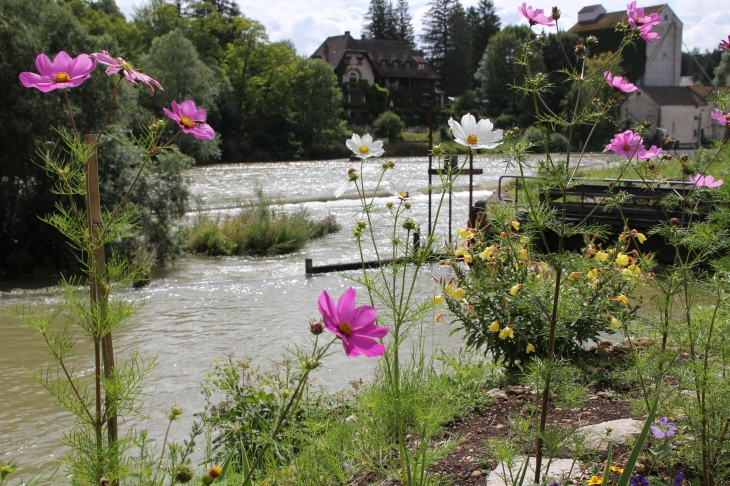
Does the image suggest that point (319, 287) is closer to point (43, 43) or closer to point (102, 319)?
point (43, 43)

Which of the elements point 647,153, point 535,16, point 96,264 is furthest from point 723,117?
point 96,264

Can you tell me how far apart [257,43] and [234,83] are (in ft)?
16.1

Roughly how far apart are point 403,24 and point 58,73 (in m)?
93.9

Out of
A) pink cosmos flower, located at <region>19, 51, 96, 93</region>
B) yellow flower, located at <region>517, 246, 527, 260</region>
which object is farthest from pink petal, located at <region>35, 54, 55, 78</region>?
yellow flower, located at <region>517, 246, 527, 260</region>

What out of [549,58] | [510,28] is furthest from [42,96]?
[510,28]

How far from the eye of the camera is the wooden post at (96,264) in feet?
6.08

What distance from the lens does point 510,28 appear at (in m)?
74.8

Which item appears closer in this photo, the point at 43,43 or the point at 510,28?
the point at 43,43

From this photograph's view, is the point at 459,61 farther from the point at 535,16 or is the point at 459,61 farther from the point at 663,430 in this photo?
the point at 663,430

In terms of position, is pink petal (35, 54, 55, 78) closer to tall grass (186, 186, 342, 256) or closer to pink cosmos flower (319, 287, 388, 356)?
pink cosmos flower (319, 287, 388, 356)

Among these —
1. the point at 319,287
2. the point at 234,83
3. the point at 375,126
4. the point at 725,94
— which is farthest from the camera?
the point at 375,126

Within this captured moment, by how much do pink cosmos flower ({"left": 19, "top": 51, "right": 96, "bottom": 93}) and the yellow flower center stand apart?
99 cm

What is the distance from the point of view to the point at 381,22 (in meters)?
90.0

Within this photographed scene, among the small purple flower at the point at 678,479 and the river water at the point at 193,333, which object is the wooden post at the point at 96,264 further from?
the small purple flower at the point at 678,479
